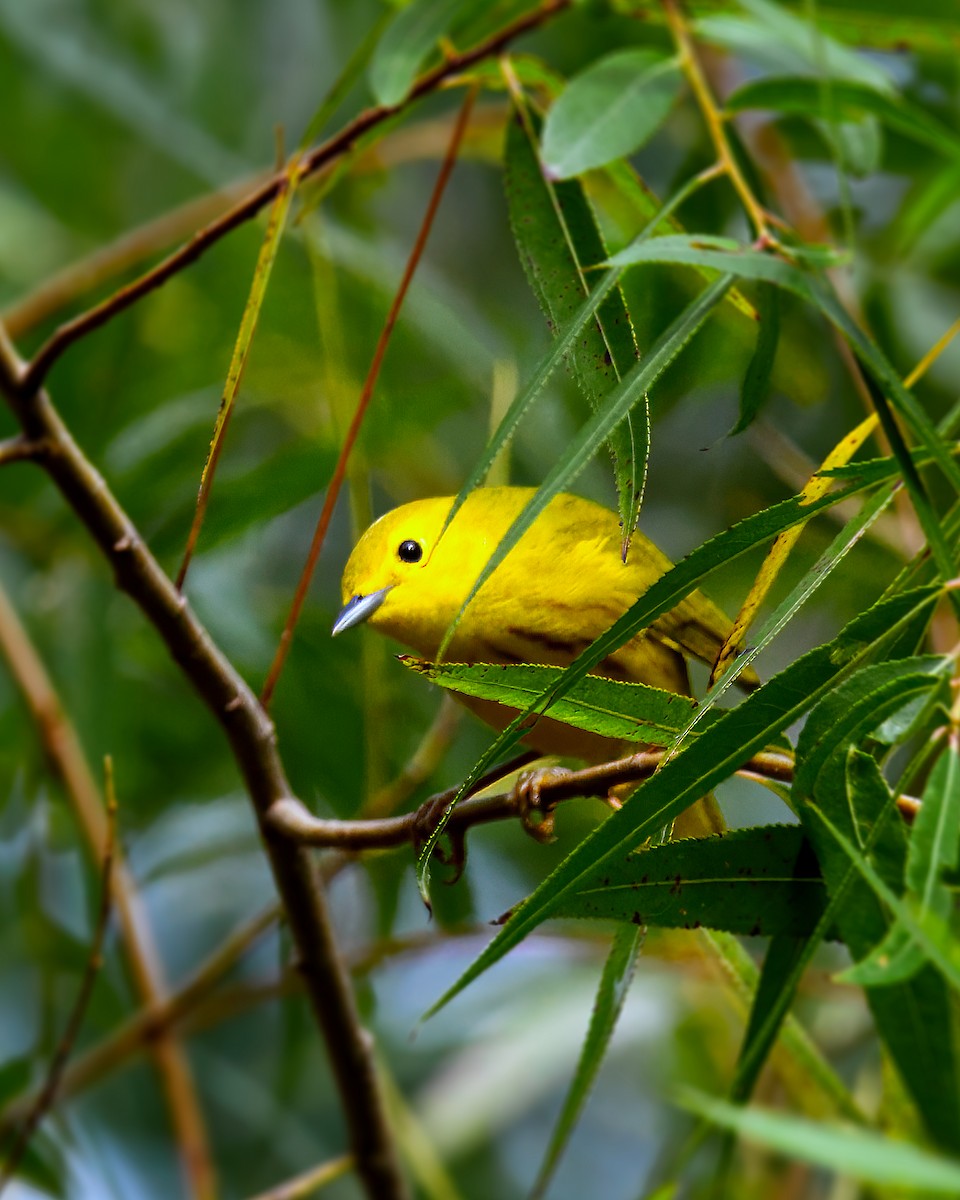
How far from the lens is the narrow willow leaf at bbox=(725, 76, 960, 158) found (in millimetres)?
975

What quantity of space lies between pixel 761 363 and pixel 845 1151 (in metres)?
0.47

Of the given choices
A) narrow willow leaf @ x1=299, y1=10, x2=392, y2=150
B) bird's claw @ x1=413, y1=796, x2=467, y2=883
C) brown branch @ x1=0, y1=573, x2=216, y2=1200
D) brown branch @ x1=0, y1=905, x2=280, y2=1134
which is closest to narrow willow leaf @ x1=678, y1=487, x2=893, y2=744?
bird's claw @ x1=413, y1=796, x2=467, y2=883

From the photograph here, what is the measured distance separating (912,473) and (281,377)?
50.6 inches

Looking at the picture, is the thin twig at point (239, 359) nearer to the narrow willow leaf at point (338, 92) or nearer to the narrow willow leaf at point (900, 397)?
the narrow willow leaf at point (338, 92)

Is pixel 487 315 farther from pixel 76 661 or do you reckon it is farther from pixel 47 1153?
pixel 47 1153

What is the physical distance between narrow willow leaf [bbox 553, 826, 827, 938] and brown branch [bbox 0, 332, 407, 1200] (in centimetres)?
35

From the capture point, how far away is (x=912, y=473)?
59 cm

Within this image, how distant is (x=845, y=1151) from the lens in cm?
50

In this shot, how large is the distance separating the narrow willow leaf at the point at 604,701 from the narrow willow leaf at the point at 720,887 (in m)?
0.07

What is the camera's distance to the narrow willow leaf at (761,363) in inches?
31.0

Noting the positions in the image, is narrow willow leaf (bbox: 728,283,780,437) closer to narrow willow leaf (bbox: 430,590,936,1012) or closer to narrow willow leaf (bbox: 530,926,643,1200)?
narrow willow leaf (bbox: 430,590,936,1012)

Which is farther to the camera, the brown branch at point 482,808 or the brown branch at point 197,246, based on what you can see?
the brown branch at point 197,246

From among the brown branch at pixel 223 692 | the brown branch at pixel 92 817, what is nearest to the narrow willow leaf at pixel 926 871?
the brown branch at pixel 223 692

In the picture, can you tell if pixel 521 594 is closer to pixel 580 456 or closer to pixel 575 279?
pixel 575 279
